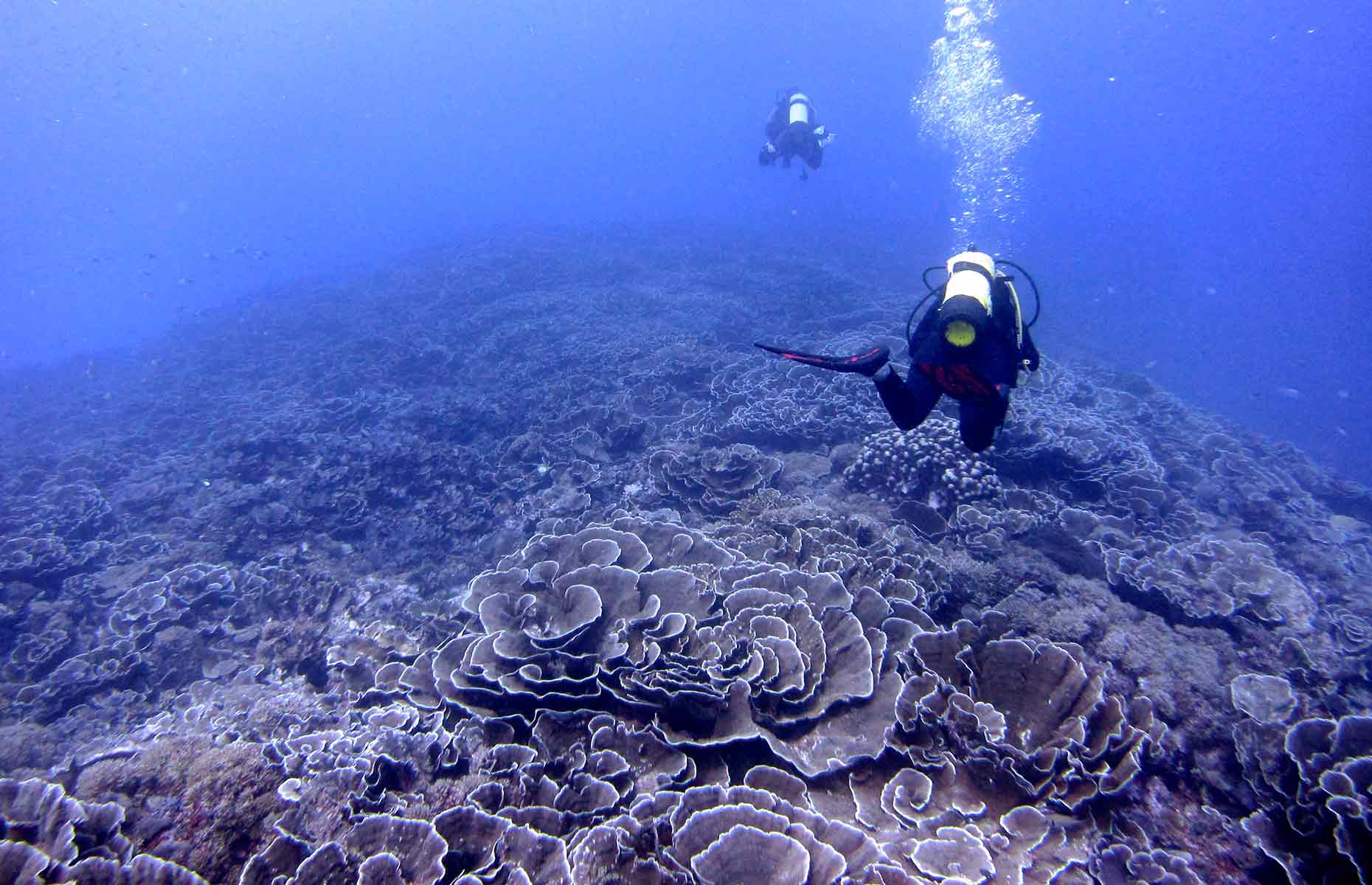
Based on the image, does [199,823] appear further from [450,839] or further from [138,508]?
[138,508]

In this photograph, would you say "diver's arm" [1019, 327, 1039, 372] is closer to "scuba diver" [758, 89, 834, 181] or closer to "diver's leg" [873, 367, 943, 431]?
"diver's leg" [873, 367, 943, 431]

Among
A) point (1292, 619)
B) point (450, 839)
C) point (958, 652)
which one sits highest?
point (450, 839)

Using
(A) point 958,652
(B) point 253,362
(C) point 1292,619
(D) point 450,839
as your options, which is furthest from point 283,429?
(C) point 1292,619

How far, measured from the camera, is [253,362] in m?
20.5

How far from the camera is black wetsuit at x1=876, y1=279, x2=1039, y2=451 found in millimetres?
5152

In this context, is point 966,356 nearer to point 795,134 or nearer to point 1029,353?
point 1029,353

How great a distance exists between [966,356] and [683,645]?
356cm

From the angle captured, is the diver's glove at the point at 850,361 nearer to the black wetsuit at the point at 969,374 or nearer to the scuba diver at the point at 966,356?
the scuba diver at the point at 966,356

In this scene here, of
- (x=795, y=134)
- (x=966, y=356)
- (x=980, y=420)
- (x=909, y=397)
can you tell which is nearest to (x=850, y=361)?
(x=909, y=397)

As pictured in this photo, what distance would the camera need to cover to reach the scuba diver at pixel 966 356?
4.86 metres

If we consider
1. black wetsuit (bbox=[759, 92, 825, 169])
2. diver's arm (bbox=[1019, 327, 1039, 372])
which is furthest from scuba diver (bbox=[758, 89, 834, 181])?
diver's arm (bbox=[1019, 327, 1039, 372])

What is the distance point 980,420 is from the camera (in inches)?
235

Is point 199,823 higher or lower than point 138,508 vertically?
higher

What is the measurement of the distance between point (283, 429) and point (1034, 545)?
15.1 m
